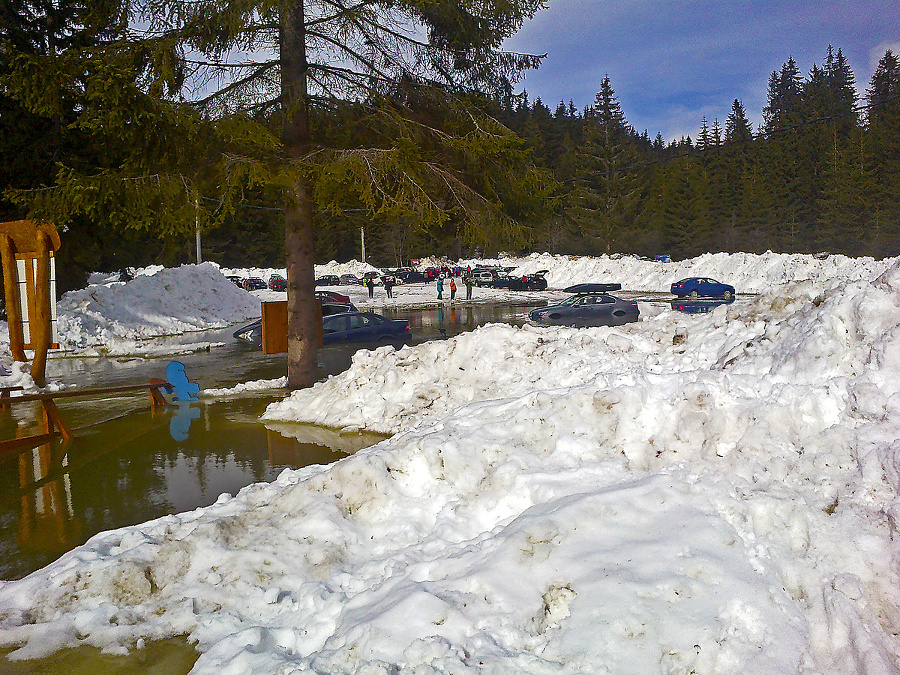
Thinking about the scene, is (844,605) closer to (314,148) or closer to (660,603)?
(660,603)

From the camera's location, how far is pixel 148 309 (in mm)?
29859

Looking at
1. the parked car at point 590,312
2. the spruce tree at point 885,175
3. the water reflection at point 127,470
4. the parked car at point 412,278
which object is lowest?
the water reflection at point 127,470

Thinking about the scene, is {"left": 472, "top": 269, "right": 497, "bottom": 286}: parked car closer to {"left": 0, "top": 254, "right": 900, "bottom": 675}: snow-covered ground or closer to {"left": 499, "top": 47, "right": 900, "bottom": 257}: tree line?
{"left": 499, "top": 47, "right": 900, "bottom": 257}: tree line

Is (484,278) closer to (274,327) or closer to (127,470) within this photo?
(274,327)

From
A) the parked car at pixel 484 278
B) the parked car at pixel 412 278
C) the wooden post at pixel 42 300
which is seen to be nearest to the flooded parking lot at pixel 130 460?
the wooden post at pixel 42 300

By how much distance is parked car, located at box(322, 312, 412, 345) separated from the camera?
1781cm

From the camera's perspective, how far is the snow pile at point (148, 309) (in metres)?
25.1

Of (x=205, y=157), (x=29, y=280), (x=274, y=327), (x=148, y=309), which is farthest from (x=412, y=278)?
(x=29, y=280)

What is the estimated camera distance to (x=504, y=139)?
12539 mm

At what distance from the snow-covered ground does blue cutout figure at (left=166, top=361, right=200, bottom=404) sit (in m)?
7.56

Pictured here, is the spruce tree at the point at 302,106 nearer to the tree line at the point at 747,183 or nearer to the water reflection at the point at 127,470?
the water reflection at the point at 127,470

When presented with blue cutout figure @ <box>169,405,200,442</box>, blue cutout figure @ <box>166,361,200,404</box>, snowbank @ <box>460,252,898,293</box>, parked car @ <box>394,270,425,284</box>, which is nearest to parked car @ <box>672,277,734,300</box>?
snowbank @ <box>460,252,898,293</box>

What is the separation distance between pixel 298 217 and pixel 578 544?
33.1 ft

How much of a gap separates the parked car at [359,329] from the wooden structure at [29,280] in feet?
25.8
